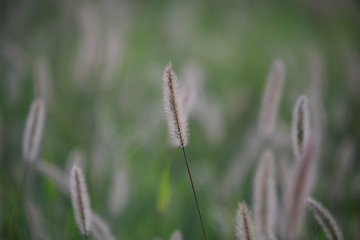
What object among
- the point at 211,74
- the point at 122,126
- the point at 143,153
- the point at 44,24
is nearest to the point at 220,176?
the point at 143,153

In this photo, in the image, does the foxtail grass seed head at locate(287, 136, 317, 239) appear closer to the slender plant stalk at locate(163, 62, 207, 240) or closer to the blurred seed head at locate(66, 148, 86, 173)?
the slender plant stalk at locate(163, 62, 207, 240)

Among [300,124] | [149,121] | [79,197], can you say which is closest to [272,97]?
[300,124]

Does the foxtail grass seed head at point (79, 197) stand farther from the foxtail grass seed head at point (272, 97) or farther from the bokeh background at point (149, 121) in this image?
the foxtail grass seed head at point (272, 97)

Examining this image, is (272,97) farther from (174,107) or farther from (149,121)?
(149,121)

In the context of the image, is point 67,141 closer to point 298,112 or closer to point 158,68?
point 158,68

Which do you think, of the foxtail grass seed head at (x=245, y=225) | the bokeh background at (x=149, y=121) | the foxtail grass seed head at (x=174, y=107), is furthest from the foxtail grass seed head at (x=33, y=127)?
the foxtail grass seed head at (x=245, y=225)

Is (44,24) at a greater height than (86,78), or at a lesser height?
greater
